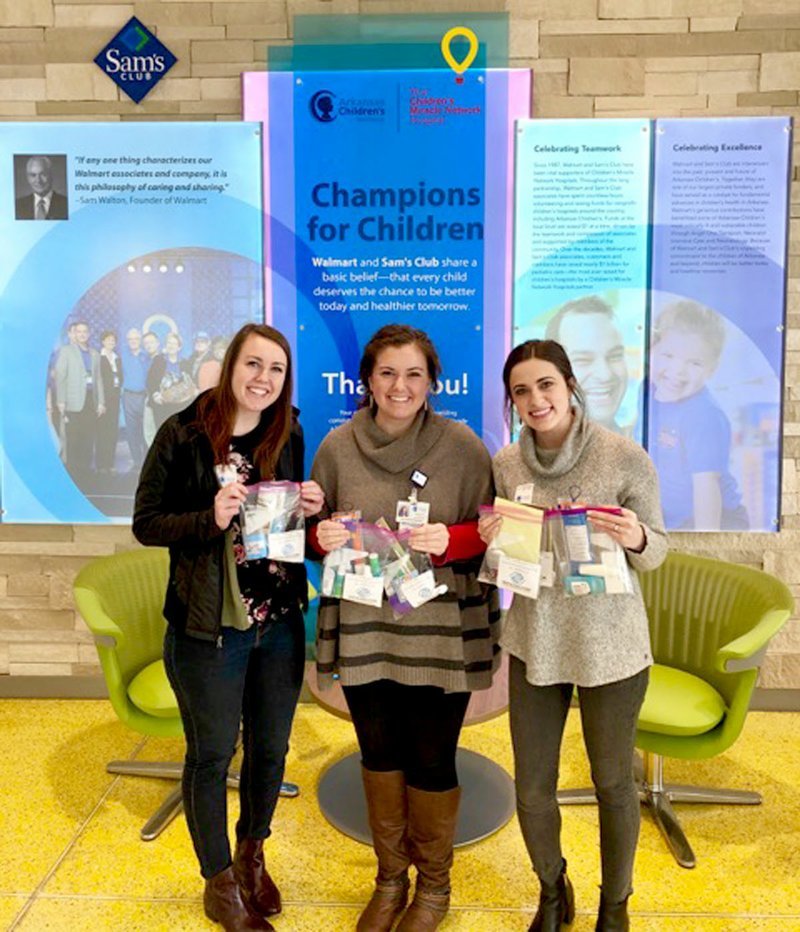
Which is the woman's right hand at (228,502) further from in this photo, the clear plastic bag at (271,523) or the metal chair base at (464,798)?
the metal chair base at (464,798)

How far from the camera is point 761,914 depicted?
2.43 m

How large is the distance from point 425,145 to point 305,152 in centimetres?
49

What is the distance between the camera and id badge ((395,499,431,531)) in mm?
2086

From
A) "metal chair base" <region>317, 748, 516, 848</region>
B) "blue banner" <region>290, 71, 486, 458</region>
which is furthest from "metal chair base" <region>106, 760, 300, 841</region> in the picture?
"blue banner" <region>290, 71, 486, 458</region>

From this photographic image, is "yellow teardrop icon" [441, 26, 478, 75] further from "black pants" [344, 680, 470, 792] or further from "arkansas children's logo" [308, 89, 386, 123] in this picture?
"black pants" [344, 680, 470, 792]

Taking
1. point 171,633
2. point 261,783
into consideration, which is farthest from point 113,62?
point 261,783

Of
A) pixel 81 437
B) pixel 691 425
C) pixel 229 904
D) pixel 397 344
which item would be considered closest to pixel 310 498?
pixel 397 344

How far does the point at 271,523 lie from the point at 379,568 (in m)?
0.29

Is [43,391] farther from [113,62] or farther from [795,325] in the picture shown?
[795,325]

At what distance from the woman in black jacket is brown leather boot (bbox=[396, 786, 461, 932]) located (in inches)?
17.1

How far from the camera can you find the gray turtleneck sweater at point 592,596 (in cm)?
201

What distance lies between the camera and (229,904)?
2.27m

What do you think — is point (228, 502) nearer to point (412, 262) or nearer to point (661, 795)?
point (412, 262)

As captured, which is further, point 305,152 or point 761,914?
point 305,152
